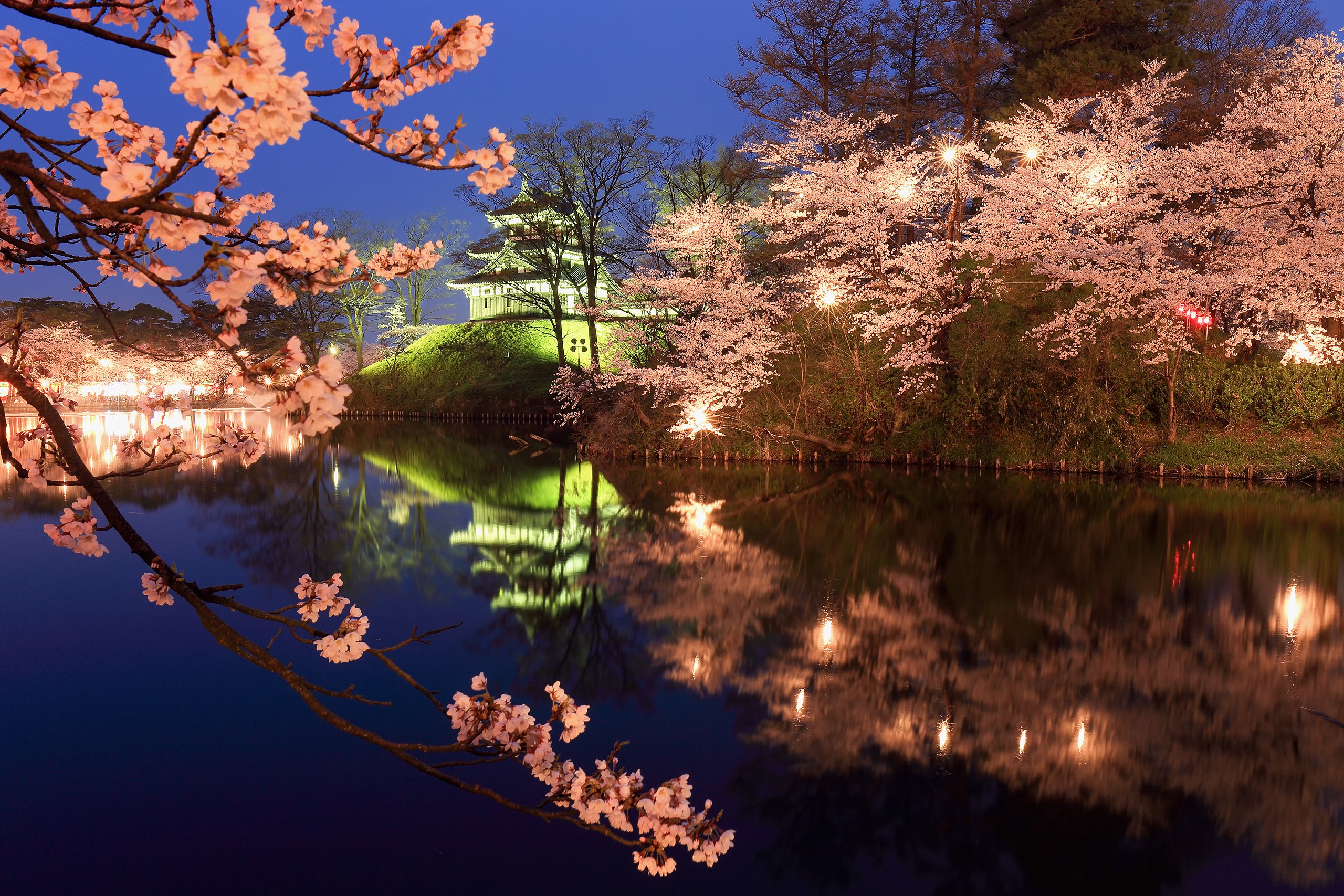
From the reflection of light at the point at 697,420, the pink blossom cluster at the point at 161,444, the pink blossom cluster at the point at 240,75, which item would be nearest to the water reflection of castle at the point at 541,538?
the reflection of light at the point at 697,420

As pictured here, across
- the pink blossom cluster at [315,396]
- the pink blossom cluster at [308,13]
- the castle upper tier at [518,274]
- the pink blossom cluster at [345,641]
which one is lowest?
the pink blossom cluster at [345,641]

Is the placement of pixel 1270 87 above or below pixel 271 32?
above

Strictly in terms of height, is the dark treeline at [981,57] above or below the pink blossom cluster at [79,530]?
above

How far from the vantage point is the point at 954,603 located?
27.7 feet

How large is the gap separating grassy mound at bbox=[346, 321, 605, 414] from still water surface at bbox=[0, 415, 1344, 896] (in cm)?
2963

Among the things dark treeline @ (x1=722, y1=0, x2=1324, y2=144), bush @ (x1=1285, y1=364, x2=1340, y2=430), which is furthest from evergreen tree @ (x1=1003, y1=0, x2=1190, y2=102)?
bush @ (x1=1285, y1=364, x2=1340, y2=430)

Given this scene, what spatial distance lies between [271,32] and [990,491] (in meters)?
15.5

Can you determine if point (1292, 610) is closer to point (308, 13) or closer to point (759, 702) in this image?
point (759, 702)

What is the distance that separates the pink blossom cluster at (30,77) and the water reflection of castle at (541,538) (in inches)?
270

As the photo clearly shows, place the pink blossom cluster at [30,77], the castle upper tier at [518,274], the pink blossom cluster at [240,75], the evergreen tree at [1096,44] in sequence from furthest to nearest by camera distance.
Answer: the castle upper tier at [518,274]
the evergreen tree at [1096,44]
the pink blossom cluster at [30,77]
the pink blossom cluster at [240,75]

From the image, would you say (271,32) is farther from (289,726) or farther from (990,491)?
(990,491)

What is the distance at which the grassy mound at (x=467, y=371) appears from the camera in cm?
4225

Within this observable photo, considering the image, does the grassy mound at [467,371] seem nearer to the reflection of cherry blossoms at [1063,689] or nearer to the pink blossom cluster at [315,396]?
the reflection of cherry blossoms at [1063,689]

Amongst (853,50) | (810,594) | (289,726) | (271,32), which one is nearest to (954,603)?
(810,594)
